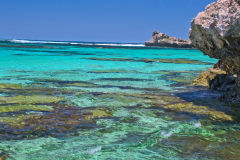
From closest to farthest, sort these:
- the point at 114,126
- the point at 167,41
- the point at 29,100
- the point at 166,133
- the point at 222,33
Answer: the point at 166,133 → the point at 114,126 → the point at 222,33 → the point at 29,100 → the point at 167,41

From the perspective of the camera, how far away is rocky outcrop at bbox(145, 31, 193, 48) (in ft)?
351

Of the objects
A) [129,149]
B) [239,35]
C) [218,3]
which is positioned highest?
[218,3]

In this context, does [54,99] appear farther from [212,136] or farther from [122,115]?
[212,136]

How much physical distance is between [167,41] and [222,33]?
104m

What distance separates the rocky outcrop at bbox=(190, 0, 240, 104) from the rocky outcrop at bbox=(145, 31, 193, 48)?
3916 inches

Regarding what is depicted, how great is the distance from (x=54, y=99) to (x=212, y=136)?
15.1 feet

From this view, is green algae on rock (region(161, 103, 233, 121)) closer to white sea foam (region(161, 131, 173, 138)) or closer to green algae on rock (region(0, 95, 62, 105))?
white sea foam (region(161, 131, 173, 138))

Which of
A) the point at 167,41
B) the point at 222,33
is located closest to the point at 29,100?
the point at 222,33

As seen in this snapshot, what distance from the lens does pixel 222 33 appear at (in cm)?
687

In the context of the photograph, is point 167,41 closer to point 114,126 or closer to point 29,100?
point 29,100

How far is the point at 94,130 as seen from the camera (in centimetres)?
568

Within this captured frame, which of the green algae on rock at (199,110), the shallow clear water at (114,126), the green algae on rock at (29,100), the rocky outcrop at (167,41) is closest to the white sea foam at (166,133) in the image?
the shallow clear water at (114,126)

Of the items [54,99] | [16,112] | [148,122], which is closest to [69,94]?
[54,99]

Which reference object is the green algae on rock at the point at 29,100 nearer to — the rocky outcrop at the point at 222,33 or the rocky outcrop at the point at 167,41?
Result: the rocky outcrop at the point at 222,33
